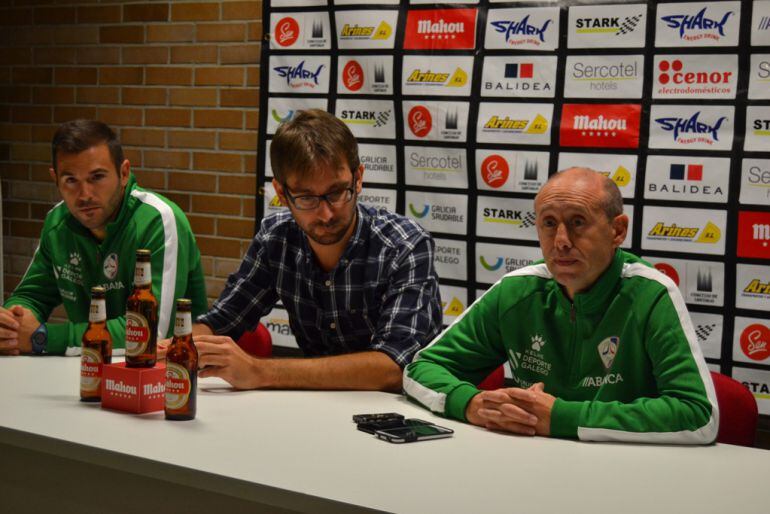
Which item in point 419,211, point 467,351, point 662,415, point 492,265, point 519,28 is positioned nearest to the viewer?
point 662,415

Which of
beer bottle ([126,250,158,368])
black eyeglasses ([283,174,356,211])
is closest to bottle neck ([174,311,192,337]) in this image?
beer bottle ([126,250,158,368])

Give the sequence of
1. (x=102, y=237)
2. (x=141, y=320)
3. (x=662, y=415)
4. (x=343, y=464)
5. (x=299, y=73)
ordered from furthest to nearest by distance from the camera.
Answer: (x=299, y=73) < (x=102, y=237) < (x=141, y=320) < (x=662, y=415) < (x=343, y=464)

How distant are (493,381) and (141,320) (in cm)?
92

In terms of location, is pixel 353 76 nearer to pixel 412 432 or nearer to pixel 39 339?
pixel 39 339

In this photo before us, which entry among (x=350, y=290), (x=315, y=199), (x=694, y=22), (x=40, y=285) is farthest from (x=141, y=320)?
(x=694, y=22)

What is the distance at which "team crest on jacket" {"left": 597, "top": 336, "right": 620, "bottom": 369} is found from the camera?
76.2 inches

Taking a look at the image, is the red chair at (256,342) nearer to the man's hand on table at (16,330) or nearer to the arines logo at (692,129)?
the man's hand on table at (16,330)

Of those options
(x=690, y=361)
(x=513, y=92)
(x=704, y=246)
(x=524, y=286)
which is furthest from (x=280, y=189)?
(x=704, y=246)

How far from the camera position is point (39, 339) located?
2.39 metres

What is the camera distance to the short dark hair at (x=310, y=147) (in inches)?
84.5

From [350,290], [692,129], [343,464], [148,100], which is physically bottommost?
[343,464]

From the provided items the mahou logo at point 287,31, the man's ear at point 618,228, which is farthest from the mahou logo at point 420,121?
the man's ear at point 618,228

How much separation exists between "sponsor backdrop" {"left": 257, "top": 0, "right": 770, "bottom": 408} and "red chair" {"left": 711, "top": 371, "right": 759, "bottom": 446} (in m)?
1.11

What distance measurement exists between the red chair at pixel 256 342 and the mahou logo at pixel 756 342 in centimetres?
164
